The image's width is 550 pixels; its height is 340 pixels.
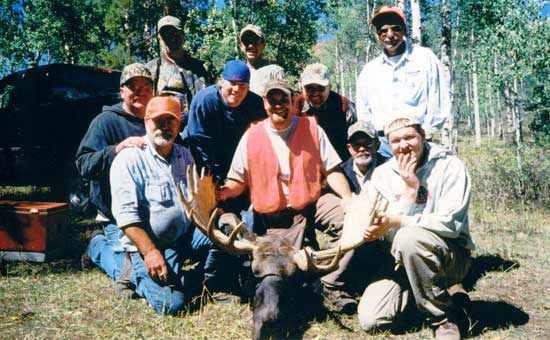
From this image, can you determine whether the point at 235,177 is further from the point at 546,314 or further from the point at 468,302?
the point at 546,314

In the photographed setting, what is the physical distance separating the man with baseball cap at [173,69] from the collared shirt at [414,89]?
2.68 m

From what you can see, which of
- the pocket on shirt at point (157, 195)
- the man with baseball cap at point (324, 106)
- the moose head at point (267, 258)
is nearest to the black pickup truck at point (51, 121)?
the pocket on shirt at point (157, 195)

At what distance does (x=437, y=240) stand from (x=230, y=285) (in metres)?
2.50

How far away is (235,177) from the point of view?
16.8ft

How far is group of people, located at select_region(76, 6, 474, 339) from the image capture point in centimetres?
411

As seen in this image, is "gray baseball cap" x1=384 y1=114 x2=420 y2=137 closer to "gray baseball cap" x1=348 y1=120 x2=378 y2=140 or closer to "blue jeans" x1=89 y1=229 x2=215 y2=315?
"gray baseball cap" x1=348 y1=120 x2=378 y2=140

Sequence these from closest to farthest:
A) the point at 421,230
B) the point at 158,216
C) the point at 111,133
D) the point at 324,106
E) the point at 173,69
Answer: the point at 421,230, the point at 158,216, the point at 111,133, the point at 324,106, the point at 173,69

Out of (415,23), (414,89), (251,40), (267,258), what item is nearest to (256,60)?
(251,40)

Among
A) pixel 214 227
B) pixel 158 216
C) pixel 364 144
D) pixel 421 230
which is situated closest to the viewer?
pixel 421 230

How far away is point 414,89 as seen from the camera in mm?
5832

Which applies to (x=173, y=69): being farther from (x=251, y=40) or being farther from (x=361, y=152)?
(x=361, y=152)

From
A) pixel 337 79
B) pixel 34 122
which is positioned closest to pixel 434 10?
pixel 337 79

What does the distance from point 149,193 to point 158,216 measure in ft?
0.88

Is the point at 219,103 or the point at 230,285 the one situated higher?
the point at 219,103
